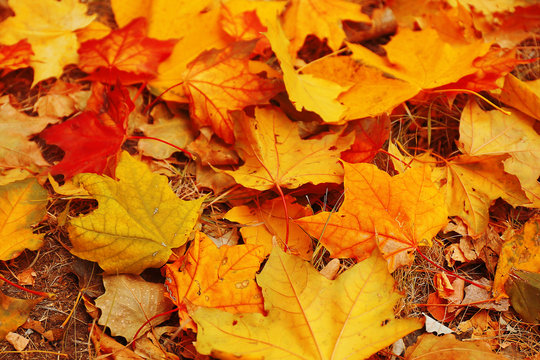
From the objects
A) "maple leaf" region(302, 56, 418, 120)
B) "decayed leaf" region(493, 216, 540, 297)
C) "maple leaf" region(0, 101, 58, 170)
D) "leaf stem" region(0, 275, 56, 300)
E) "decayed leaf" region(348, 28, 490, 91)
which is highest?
"decayed leaf" region(348, 28, 490, 91)

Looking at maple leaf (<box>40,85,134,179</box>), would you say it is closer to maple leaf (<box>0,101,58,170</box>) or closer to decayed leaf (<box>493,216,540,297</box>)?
maple leaf (<box>0,101,58,170</box>)

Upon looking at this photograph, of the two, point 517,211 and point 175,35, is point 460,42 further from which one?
point 175,35

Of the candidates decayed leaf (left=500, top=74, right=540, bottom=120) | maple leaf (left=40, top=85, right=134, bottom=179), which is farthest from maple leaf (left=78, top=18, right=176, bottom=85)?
decayed leaf (left=500, top=74, right=540, bottom=120)

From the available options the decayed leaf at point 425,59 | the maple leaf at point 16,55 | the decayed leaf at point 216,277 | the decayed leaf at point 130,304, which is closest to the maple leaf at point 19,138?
the maple leaf at point 16,55

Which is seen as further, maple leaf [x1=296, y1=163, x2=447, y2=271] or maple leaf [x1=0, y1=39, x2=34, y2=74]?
maple leaf [x1=0, y1=39, x2=34, y2=74]

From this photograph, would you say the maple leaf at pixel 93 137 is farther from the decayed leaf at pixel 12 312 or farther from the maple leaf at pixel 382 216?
the maple leaf at pixel 382 216

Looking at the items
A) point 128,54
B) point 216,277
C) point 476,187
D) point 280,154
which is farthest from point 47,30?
point 476,187
